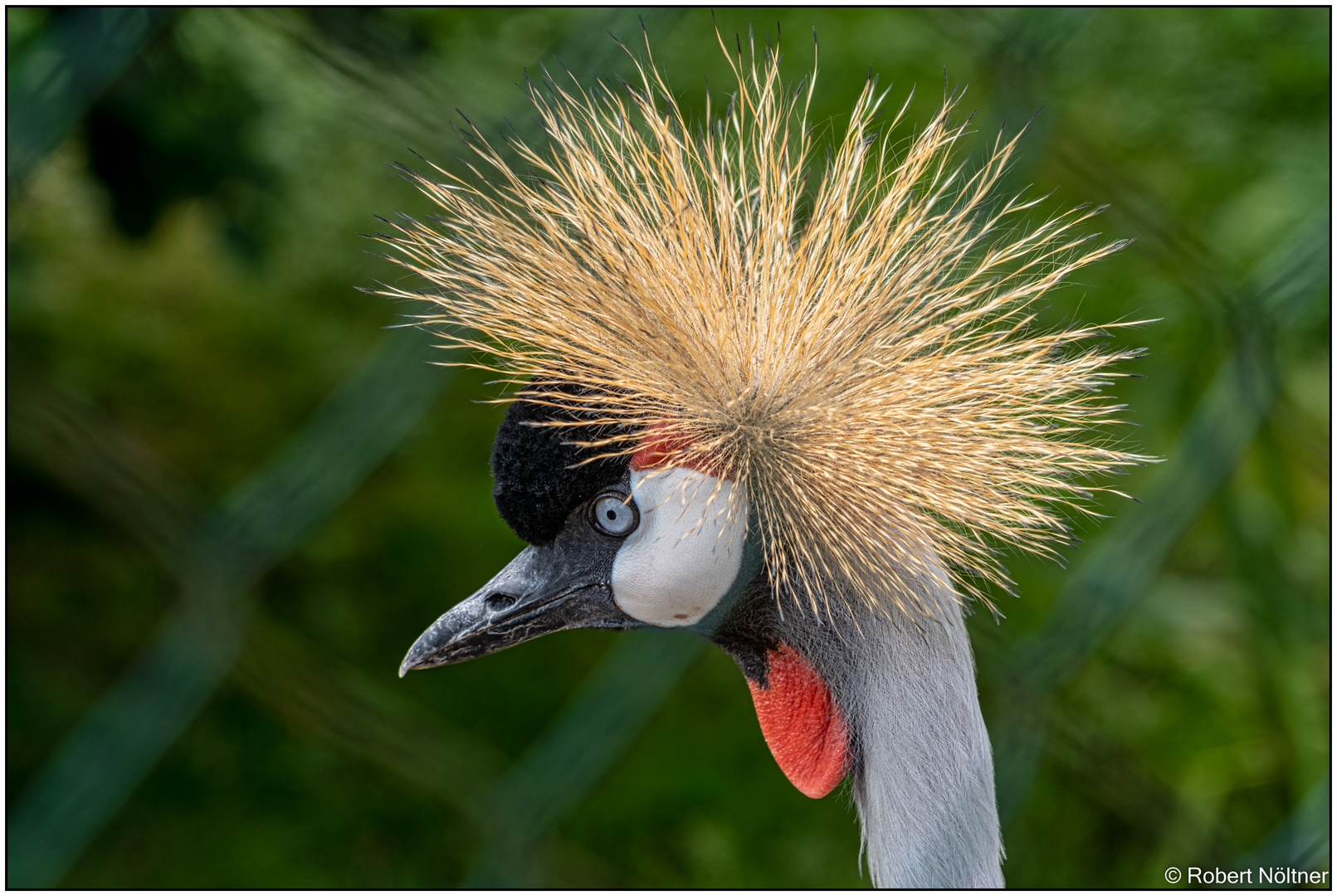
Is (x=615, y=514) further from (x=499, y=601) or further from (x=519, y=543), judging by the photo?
(x=519, y=543)

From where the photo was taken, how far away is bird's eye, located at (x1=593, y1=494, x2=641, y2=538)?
0.74m

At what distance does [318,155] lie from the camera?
175cm

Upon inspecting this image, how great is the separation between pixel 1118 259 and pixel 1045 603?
1.77ft

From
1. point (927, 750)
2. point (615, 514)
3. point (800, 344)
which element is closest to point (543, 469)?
point (615, 514)

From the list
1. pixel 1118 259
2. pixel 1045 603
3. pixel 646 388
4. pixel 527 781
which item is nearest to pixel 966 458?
pixel 646 388

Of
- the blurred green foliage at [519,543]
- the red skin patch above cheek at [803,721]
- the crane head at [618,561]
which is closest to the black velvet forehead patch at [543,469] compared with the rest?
the crane head at [618,561]

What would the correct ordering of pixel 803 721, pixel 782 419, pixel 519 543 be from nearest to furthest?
pixel 782 419
pixel 803 721
pixel 519 543

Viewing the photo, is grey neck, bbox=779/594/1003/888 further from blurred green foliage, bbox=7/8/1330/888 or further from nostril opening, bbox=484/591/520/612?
blurred green foliage, bbox=7/8/1330/888

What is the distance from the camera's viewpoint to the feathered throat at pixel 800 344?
27.8 inches

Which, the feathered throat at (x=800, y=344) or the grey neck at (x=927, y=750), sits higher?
the feathered throat at (x=800, y=344)

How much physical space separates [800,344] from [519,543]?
107 centimetres

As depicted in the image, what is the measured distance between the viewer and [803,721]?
819mm

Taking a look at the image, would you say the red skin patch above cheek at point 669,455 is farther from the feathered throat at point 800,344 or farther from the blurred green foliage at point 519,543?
the blurred green foliage at point 519,543

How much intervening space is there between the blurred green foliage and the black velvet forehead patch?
23.0 inches
